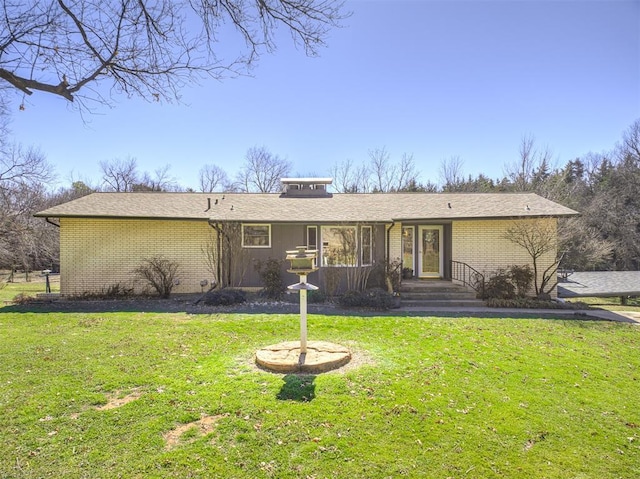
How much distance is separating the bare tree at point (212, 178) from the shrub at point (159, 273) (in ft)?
89.0

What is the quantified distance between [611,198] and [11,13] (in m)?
33.0

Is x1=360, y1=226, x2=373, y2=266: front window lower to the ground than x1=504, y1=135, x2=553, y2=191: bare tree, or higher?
lower

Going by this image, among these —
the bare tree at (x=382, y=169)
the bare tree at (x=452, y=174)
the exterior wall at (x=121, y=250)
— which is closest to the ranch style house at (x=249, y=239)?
the exterior wall at (x=121, y=250)

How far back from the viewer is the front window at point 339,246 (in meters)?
12.5

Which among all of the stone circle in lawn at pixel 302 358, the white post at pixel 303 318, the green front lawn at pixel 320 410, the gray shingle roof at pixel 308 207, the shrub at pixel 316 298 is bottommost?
the green front lawn at pixel 320 410

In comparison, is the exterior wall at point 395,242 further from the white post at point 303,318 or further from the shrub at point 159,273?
the white post at point 303,318

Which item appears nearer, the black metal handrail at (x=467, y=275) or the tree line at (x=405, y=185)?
the black metal handrail at (x=467, y=275)

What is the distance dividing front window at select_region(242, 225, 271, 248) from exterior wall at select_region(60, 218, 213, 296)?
139 cm

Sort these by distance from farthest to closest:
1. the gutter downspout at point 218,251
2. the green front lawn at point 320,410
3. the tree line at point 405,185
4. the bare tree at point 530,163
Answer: the bare tree at point 530,163
the tree line at point 405,185
the gutter downspout at point 218,251
the green front lawn at point 320,410

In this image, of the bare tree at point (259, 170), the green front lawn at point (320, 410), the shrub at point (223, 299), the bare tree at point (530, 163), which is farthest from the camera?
the bare tree at point (259, 170)

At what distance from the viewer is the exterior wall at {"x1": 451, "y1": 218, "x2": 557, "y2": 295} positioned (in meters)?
12.9

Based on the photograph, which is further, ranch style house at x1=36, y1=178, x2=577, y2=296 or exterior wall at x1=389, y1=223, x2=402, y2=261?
exterior wall at x1=389, y1=223, x2=402, y2=261

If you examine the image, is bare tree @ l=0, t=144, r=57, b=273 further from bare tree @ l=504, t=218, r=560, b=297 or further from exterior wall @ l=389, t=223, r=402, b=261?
bare tree @ l=504, t=218, r=560, b=297

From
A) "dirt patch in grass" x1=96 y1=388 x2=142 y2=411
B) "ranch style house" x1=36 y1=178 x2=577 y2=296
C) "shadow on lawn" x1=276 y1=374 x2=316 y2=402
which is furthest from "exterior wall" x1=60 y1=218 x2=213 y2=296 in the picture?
"shadow on lawn" x1=276 y1=374 x2=316 y2=402
